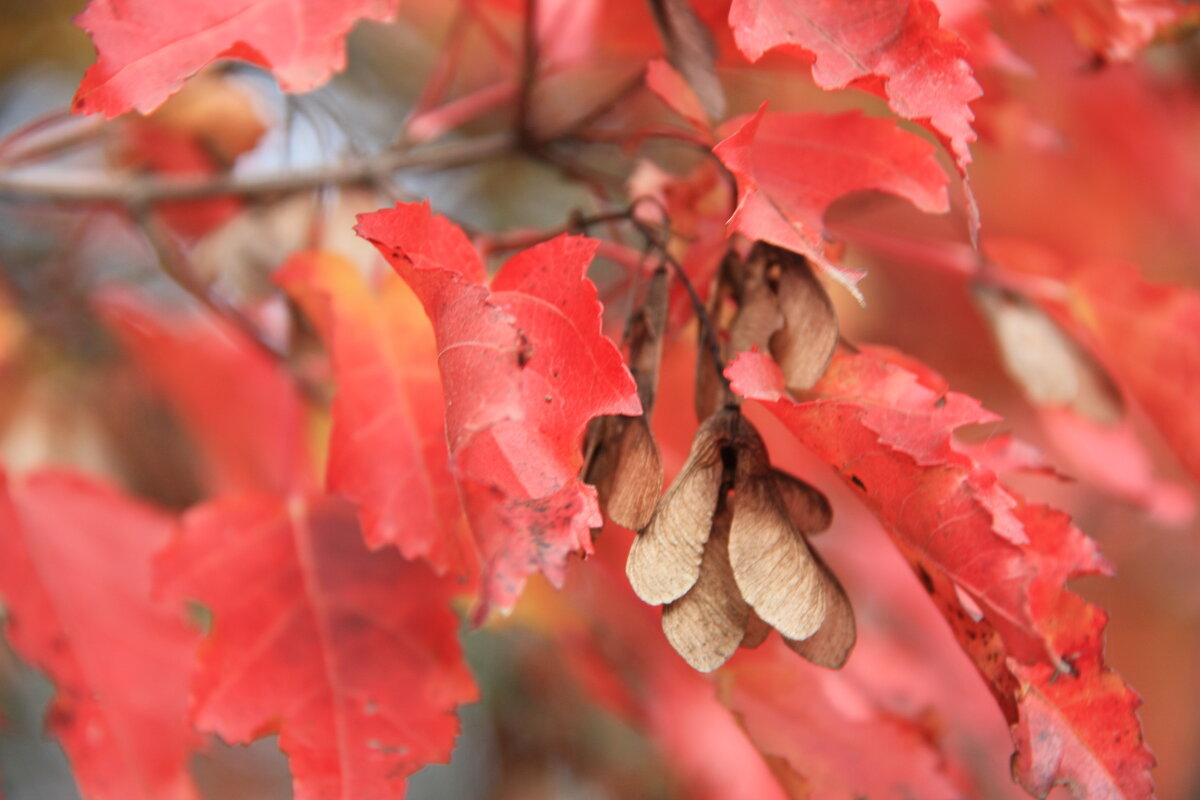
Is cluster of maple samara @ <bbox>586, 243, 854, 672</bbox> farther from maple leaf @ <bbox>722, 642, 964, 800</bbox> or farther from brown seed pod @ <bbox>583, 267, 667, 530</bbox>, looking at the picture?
maple leaf @ <bbox>722, 642, 964, 800</bbox>

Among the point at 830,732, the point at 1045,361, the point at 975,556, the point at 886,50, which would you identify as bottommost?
the point at 830,732

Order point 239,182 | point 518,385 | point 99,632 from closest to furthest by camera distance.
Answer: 1. point 518,385
2. point 99,632
3. point 239,182

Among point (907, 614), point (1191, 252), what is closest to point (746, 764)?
point (907, 614)

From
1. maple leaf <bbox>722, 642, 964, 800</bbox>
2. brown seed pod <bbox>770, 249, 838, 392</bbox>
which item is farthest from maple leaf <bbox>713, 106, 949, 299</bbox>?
maple leaf <bbox>722, 642, 964, 800</bbox>

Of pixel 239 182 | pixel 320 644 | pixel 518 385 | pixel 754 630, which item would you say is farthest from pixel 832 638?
pixel 239 182

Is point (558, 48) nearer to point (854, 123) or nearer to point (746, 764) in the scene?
point (854, 123)

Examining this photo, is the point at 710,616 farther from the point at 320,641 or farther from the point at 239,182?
the point at 239,182
